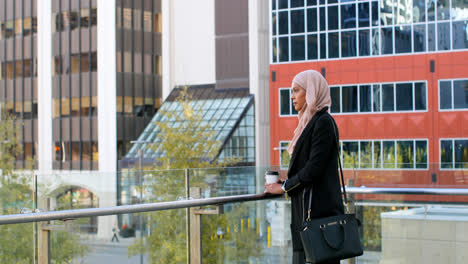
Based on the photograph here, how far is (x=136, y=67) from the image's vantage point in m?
62.5

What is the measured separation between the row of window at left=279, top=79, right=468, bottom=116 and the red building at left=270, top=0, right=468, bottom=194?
2.4 inches

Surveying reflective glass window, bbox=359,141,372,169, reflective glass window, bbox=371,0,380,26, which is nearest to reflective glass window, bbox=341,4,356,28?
reflective glass window, bbox=371,0,380,26

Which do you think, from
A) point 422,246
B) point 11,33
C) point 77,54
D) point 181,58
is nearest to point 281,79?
point 181,58

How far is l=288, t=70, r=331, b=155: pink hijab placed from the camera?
5.02 metres

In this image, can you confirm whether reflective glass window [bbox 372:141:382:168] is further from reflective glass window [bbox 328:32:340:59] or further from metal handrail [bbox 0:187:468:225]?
metal handrail [bbox 0:187:468:225]

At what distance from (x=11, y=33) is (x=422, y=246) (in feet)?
210

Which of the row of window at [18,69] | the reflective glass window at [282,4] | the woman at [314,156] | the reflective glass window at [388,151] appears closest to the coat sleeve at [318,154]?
the woman at [314,156]

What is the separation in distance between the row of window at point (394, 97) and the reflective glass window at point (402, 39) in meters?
2.18

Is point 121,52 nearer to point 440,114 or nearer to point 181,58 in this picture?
point 181,58

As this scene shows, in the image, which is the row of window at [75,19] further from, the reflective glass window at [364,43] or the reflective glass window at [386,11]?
the reflective glass window at [386,11]

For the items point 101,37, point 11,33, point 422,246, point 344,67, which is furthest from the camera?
point 11,33

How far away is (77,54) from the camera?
61.7m

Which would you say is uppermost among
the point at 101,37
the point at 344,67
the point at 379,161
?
the point at 101,37

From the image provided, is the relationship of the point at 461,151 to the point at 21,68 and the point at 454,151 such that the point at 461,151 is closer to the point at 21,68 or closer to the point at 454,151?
the point at 454,151
